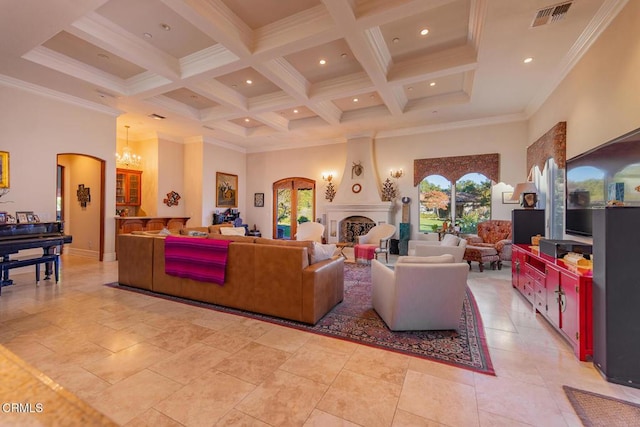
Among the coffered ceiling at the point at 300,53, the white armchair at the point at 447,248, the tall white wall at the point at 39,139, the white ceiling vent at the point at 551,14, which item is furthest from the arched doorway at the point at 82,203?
the white ceiling vent at the point at 551,14

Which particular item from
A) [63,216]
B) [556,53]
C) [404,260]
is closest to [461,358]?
[404,260]

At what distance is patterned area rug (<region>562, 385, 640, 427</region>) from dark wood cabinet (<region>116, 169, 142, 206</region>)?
32.3 feet

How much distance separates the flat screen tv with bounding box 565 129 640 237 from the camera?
239 cm

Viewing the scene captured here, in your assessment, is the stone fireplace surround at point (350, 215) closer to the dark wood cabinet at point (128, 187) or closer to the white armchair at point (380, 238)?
the white armchair at point (380, 238)

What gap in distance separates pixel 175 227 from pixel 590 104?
9011 millimetres

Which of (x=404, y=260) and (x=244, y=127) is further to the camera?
(x=244, y=127)

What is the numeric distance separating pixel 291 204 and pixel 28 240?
6.42 meters

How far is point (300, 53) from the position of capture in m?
4.39

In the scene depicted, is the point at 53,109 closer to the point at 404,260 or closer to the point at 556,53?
the point at 404,260

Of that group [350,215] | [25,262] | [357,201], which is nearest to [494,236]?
[357,201]

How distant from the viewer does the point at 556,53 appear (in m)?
3.82

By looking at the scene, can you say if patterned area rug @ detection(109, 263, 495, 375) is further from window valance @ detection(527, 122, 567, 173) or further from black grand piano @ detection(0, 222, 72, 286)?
window valance @ detection(527, 122, 567, 173)

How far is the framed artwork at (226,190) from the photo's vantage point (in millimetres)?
9086

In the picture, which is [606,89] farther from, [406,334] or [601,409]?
[406,334]
